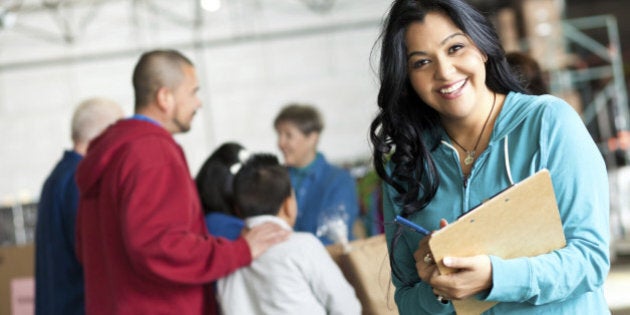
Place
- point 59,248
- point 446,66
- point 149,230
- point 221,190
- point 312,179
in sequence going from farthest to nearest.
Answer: point 312,179 < point 59,248 < point 221,190 < point 149,230 < point 446,66

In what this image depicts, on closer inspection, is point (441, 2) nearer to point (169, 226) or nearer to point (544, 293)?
point (544, 293)

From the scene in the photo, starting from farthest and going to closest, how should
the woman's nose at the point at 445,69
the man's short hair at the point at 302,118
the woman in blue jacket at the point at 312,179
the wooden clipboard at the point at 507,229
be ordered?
the man's short hair at the point at 302,118, the woman in blue jacket at the point at 312,179, the woman's nose at the point at 445,69, the wooden clipboard at the point at 507,229

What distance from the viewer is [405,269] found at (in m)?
1.86

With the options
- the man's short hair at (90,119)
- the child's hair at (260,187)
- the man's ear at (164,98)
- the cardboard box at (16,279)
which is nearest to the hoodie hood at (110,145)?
the man's ear at (164,98)

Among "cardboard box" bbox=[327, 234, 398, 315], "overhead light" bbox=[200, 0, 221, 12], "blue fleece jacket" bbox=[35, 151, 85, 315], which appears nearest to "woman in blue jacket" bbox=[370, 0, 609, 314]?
"cardboard box" bbox=[327, 234, 398, 315]

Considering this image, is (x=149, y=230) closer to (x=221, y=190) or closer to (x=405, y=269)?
(x=221, y=190)

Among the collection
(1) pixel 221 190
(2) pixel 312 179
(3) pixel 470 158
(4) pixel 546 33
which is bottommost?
Answer: (2) pixel 312 179

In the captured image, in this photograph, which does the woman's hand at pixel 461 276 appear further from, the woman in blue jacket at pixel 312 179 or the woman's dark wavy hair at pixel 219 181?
the woman in blue jacket at pixel 312 179

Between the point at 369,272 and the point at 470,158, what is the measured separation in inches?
52.4

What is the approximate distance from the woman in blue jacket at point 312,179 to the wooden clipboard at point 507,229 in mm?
2422

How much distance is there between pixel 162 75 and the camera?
3131mm

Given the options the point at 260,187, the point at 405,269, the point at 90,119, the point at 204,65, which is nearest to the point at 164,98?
the point at 260,187

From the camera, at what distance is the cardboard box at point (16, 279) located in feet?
16.4

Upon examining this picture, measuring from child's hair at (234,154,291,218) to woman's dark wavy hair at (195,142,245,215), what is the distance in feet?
0.81
